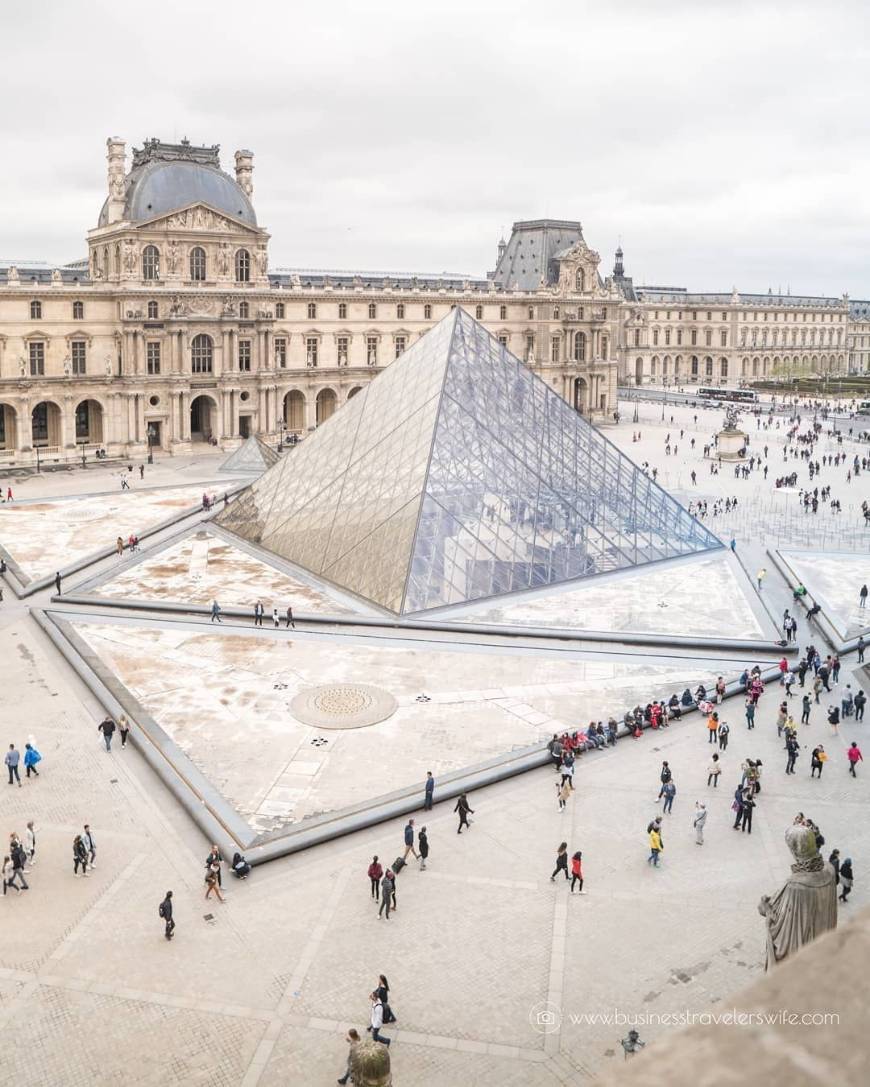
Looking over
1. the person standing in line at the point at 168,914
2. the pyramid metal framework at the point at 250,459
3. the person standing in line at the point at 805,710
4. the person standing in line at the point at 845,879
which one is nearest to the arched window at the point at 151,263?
the pyramid metal framework at the point at 250,459

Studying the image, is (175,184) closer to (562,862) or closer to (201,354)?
(201,354)

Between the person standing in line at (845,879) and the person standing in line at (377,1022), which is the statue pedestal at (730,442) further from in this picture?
the person standing in line at (377,1022)

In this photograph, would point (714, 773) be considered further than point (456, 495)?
No

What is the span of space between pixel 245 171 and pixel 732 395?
178 ft

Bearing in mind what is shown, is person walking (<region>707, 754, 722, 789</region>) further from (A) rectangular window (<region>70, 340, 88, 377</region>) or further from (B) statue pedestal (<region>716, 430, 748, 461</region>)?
(A) rectangular window (<region>70, 340, 88, 377</region>)

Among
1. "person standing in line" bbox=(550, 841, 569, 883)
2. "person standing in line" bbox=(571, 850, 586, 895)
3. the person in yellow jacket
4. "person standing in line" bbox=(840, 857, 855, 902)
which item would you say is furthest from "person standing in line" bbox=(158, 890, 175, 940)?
"person standing in line" bbox=(840, 857, 855, 902)

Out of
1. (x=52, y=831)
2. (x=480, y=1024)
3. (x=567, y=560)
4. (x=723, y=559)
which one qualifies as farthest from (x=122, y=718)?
(x=723, y=559)

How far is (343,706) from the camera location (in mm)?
20250

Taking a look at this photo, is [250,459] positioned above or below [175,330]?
below

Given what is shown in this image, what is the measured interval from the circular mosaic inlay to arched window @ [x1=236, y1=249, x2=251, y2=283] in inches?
1647

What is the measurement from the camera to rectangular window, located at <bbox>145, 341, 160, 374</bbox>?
55.2 m

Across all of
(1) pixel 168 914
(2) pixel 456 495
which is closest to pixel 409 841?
(1) pixel 168 914

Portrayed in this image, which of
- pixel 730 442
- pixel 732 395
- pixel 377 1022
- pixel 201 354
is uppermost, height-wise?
pixel 201 354

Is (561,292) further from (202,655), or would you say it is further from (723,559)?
(202,655)
